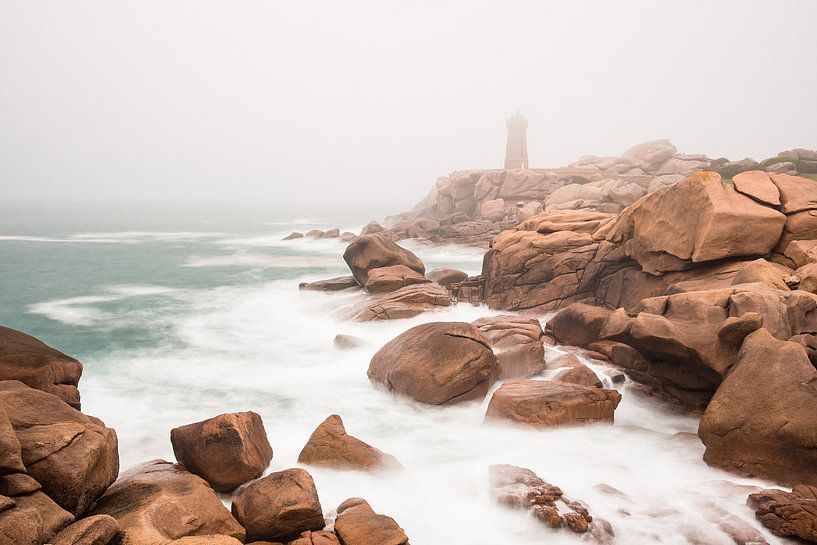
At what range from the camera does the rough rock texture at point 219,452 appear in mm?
8953

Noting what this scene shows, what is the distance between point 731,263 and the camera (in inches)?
605

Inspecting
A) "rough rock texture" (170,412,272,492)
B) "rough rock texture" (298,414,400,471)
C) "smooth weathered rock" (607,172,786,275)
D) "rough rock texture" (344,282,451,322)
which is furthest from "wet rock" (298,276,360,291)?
"rough rock texture" (170,412,272,492)

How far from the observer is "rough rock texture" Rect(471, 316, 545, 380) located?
14.8 meters

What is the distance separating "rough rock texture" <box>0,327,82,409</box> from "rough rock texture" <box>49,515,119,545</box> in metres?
4.17

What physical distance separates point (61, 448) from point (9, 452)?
0.74 metres

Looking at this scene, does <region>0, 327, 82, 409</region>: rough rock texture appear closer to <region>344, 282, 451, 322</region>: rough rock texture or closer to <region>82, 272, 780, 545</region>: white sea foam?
<region>82, 272, 780, 545</region>: white sea foam

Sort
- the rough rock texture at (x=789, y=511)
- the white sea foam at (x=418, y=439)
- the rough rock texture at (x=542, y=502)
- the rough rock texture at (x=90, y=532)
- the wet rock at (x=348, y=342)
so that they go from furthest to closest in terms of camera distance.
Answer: the wet rock at (x=348, y=342), the white sea foam at (x=418, y=439), the rough rock texture at (x=542, y=502), the rough rock texture at (x=789, y=511), the rough rock texture at (x=90, y=532)

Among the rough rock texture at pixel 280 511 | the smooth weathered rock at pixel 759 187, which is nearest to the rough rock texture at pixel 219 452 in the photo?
the rough rock texture at pixel 280 511

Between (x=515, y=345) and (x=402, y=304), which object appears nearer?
(x=515, y=345)


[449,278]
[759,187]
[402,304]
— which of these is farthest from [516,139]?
[759,187]

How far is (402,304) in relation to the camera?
860 inches

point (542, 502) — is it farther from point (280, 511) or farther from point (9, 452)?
point (9, 452)

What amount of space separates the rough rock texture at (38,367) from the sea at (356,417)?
1.95 metres

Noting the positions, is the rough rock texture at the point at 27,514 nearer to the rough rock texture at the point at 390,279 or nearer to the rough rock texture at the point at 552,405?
the rough rock texture at the point at 552,405
